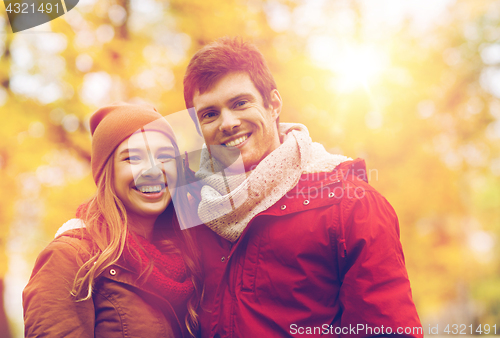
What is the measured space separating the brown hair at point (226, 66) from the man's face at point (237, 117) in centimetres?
4

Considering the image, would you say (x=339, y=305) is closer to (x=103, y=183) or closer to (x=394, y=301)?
(x=394, y=301)

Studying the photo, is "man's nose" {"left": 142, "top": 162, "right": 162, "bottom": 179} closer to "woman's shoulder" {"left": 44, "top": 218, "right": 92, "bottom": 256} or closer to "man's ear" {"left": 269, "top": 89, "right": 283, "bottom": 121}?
"woman's shoulder" {"left": 44, "top": 218, "right": 92, "bottom": 256}

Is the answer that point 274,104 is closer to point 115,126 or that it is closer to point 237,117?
point 237,117

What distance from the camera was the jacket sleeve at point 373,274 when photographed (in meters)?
1.58

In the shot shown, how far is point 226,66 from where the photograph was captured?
6.99ft

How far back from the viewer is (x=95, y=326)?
1.82 meters

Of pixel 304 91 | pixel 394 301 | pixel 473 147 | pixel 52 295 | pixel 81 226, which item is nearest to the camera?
pixel 394 301

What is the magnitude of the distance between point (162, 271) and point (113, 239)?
0.32m

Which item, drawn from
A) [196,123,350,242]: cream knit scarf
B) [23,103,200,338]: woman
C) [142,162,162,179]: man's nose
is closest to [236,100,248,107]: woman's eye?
[196,123,350,242]: cream knit scarf

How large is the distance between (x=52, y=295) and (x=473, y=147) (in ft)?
19.7

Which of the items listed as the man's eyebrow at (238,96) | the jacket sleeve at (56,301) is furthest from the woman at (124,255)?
the man's eyebrow at (238,96)

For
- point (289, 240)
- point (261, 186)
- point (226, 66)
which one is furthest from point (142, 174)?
point (289, 240)

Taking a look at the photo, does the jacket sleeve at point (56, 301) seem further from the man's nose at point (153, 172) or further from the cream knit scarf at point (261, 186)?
the cream knit scarf at point (261, 186)

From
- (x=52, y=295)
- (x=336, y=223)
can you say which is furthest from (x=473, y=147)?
(x=52, y=295)
